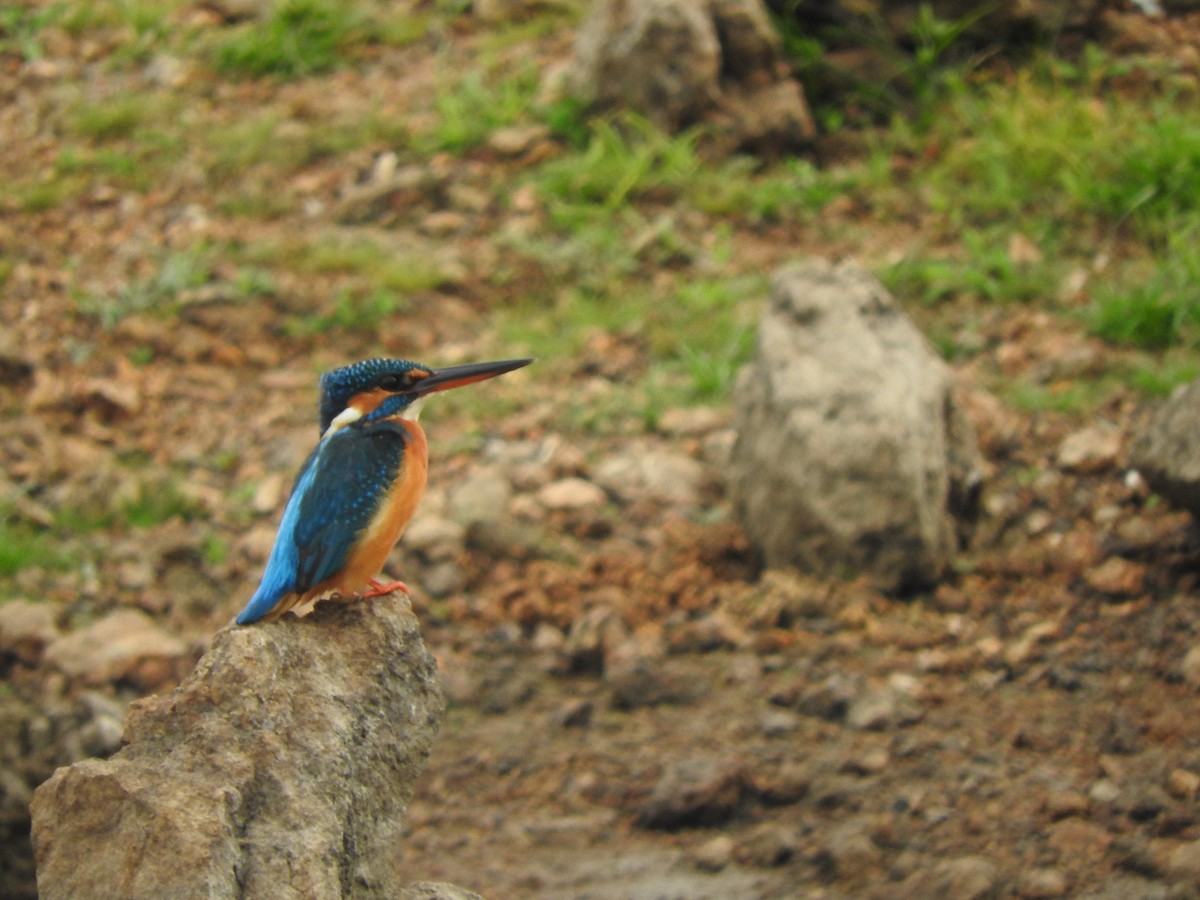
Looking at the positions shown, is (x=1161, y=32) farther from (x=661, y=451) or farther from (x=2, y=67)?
(x=2, y=67)

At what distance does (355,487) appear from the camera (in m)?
3.00

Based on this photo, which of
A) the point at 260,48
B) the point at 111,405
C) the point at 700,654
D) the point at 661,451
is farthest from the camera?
the point at 260,48

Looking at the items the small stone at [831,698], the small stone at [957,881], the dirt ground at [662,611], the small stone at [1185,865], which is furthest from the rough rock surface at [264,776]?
the small stone at [1185,865]

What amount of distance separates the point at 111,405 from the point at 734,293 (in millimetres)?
2582

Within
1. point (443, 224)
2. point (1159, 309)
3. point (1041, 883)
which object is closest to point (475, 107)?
point (443, 224)

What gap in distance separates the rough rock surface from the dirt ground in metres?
0.83

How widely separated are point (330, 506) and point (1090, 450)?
9.05ft

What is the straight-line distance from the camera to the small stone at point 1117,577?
4.07 metres

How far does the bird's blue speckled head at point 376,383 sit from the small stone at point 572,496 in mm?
1821

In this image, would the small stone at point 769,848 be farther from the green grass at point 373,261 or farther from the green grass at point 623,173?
the green grass at point 623,173

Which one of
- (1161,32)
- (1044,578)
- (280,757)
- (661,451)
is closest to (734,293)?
(661,451)

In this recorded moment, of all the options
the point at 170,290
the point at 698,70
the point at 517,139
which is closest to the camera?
the point at 170,290

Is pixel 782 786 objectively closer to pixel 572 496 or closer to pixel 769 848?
pixel 769 848

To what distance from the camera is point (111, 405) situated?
5.76 m
